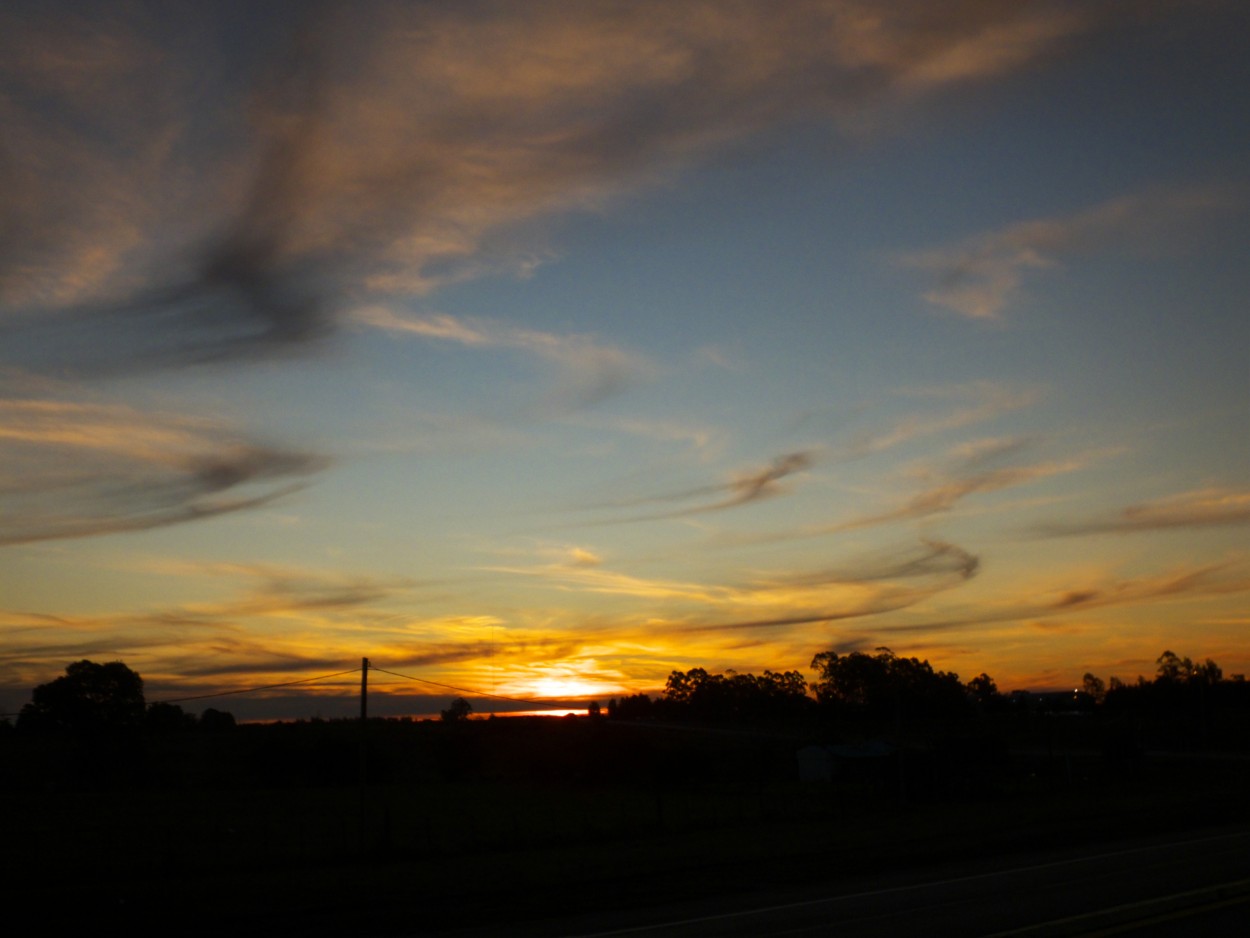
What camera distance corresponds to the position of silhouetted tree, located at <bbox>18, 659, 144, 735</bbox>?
344ft

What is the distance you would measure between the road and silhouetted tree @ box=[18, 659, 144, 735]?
96532 millimetres

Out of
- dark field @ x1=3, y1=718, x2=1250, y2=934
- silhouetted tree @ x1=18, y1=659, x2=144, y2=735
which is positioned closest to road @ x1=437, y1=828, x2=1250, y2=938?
dark field @ x1=3, y1=718, x2=1250, y2=934

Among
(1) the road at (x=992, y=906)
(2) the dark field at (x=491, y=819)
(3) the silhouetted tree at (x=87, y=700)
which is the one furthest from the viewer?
(3) the silhouetted tree at (x=87, y=700)

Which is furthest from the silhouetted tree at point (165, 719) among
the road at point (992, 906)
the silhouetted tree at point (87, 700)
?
the road at point (992, 906)

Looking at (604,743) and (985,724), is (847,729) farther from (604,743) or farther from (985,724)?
(604,743)

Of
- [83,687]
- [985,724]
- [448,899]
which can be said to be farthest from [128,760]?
[985,724]

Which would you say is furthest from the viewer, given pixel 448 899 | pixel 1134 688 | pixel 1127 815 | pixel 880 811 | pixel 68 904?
pixel 1134 688

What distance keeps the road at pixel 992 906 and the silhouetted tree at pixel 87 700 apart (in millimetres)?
96532

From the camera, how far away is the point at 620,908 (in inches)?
828

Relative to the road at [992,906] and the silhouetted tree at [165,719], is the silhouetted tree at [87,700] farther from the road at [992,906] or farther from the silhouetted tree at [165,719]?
the road at [992,906]

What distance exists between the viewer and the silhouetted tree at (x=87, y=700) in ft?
344

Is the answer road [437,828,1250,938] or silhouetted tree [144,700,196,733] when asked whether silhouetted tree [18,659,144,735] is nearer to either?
silhouetted tree [144,700,196,733]

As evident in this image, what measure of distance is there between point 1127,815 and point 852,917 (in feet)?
95.2

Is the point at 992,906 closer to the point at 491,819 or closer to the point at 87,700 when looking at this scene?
the point at 491,819
